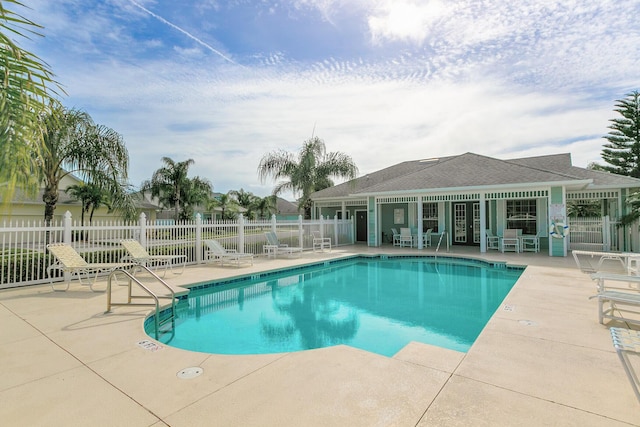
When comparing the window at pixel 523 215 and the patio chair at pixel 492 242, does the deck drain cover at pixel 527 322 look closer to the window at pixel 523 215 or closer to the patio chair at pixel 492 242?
the patio chair at pixel 492 242

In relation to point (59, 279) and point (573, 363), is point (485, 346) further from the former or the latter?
point (59, 279)

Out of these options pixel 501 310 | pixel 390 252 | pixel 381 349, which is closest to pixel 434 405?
pixel 381 349

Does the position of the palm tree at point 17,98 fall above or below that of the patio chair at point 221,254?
above

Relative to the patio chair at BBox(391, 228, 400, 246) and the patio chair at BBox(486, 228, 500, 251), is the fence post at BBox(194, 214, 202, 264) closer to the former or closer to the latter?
the patio chair at BBox(391, 228, 400, 246)

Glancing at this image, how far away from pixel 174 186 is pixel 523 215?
24047 millimetres

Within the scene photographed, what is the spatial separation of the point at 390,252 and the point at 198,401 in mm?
12919

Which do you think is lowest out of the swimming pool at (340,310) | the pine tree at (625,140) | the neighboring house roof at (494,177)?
the swimming pool at (340,310)

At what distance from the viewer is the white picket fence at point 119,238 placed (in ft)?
24.8

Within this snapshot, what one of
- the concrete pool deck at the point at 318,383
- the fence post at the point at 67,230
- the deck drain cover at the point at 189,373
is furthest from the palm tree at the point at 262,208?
the deck drain cover at the point at 189,373

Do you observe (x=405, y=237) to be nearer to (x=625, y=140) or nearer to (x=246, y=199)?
(x=625, y=140)

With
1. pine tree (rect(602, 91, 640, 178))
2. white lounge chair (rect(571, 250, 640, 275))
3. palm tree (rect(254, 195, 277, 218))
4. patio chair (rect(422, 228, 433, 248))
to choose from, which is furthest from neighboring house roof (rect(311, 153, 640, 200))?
palm tree (rect(254, 195, 277, 218))

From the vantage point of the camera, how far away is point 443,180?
15703mm

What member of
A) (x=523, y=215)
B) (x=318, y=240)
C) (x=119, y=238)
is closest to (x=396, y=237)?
(x=318, y=240)

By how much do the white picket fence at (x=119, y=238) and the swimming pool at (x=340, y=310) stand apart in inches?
108
